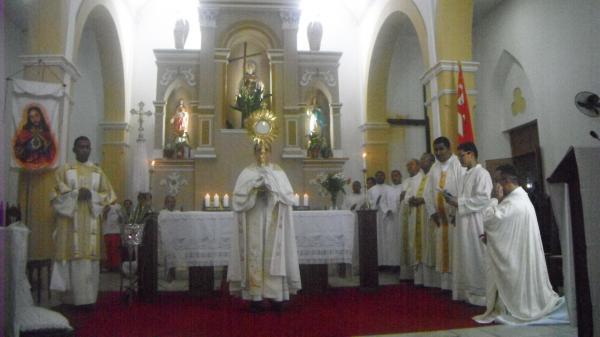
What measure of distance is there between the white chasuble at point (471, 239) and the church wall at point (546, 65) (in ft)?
15.4

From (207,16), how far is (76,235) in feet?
20.2

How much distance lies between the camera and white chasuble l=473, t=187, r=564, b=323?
4812 mm

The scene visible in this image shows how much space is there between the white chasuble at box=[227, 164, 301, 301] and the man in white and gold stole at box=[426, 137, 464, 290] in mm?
2167

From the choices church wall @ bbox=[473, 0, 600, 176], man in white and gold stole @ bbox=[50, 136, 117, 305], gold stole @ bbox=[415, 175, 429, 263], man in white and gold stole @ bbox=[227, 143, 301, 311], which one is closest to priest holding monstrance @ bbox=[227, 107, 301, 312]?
man in white and gold stole @ bbox=[227, 143, 301, 311]

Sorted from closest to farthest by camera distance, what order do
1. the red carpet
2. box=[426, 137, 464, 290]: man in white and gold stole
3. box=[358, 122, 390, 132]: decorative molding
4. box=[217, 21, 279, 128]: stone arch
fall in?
the red carpet → box=[426, 137, 464, 290]: man in white and gold stole → box=[217, 21, 279, 128]: stone arch → box=[358, 122, 390, 132]: decorative molding

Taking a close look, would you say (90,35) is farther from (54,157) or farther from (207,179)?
(54,157)

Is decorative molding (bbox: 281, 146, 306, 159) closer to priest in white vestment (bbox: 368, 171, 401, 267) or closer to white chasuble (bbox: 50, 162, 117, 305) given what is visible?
priest in white vestment (bbox: 368, 171, 401, 267)

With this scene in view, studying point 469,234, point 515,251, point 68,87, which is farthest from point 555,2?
point 68,87

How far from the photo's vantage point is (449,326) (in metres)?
4.69

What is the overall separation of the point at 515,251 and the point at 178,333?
3399 mm

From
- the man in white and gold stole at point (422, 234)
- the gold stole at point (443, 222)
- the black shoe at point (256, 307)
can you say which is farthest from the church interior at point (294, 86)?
the black shoe at point (256, 307)

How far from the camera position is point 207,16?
1051 centimetres

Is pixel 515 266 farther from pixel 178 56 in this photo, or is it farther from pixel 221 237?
pixel 178 56

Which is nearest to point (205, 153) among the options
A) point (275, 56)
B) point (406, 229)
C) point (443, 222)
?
point (275, 56)
